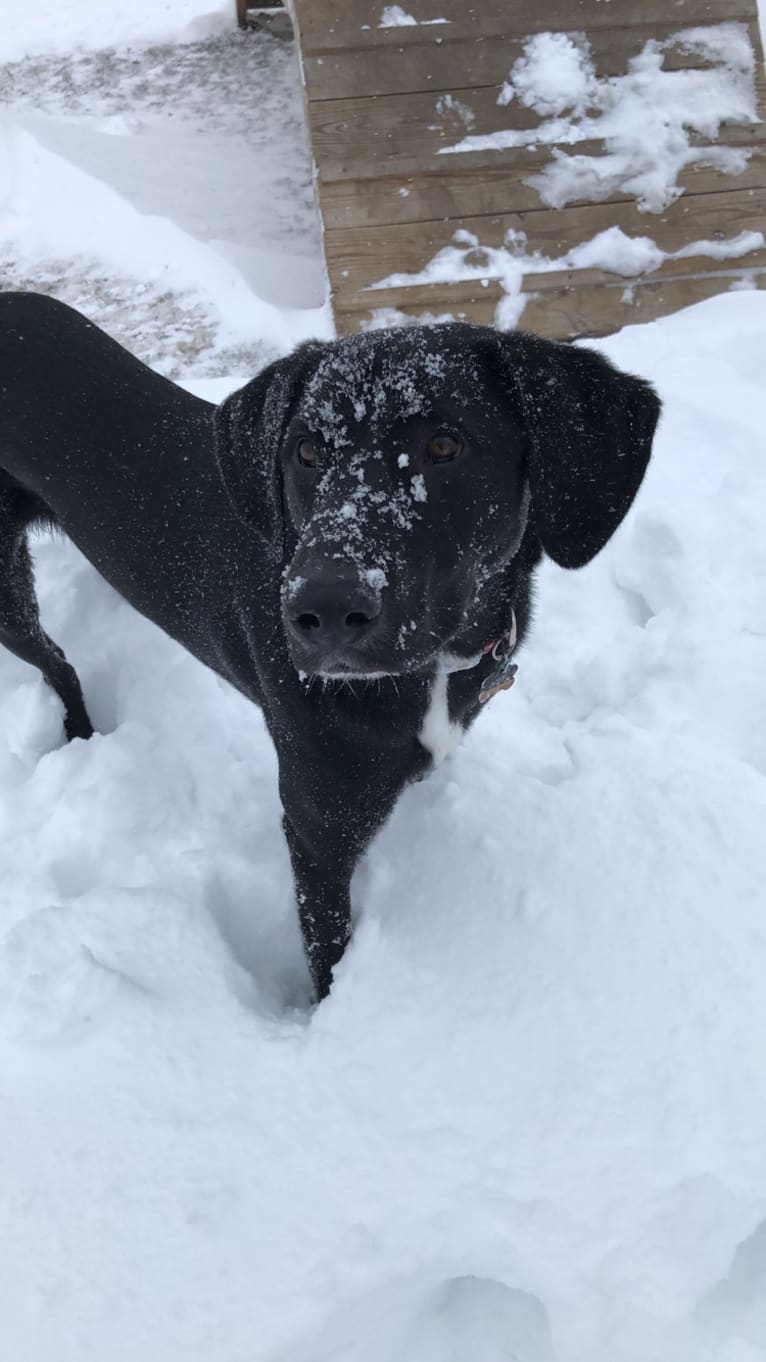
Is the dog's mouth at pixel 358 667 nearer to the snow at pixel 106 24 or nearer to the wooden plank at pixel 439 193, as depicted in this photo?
the wooden plank at pixel 439 193

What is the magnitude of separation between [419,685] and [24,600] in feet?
4.42

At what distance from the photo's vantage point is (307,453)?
1610 millimetres

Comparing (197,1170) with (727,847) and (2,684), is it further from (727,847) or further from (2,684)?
(2,684)

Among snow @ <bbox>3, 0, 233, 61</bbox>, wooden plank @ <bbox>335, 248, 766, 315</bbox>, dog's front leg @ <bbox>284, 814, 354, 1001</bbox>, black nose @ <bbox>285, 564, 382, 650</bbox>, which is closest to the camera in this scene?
black nose @ <bbox>285, 564, 382, 650</bbox>

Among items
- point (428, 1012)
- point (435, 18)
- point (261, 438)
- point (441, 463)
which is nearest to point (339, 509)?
point (441, 463)

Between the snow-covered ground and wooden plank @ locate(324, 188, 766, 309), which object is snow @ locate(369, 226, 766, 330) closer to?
wooden plank @ locate(324, 188, 766, 309)

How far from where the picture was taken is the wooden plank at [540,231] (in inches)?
155

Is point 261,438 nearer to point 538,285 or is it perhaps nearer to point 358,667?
point 358,667

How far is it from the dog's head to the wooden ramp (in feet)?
8.26

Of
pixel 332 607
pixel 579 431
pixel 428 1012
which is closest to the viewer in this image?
pixel 332 607

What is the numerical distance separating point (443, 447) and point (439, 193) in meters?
2.97

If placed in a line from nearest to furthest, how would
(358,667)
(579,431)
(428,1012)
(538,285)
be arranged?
1. (358,667)
2. (579,431)
3. (428,1012)
4. (538,285)

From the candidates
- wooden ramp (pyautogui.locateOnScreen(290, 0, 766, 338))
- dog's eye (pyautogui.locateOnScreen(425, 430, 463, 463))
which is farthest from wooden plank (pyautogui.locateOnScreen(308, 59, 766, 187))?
dog's eye (pyautogui.locateOnScreen(425, 430, 463, 463))

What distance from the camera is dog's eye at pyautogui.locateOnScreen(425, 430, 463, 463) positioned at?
4.99 feet
